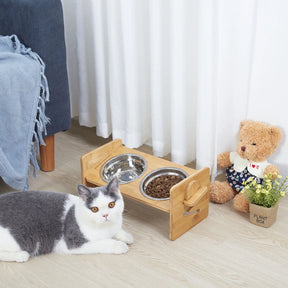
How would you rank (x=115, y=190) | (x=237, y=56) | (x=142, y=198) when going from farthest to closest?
(x=237, y=56) < (x=142, y=198) < (x=115, y=190)

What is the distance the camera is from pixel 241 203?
1.78 meters

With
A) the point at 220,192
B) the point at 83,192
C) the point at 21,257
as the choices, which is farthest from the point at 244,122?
the point at 21,257

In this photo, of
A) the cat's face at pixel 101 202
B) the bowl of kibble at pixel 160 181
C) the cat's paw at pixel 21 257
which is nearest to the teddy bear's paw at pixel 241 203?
the bowl of kibble at pixel 160 181

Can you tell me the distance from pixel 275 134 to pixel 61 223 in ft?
2.80

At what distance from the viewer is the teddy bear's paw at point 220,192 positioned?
184 cm

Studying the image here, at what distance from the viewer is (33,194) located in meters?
1.60

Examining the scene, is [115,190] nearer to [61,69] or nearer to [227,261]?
[227,261]

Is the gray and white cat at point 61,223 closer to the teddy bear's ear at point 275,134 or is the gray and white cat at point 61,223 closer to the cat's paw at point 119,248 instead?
the cat's paw at point 119,248

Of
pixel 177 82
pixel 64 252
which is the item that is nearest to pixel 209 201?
pixel 177 82

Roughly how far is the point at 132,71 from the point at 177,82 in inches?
9.9

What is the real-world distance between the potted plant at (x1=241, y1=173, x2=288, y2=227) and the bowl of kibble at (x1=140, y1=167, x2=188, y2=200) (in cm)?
25

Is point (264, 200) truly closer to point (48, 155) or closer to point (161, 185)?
point (161, 185)

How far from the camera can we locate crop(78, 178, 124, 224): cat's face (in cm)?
149

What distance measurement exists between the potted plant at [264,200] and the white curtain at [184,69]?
0.22 metres
